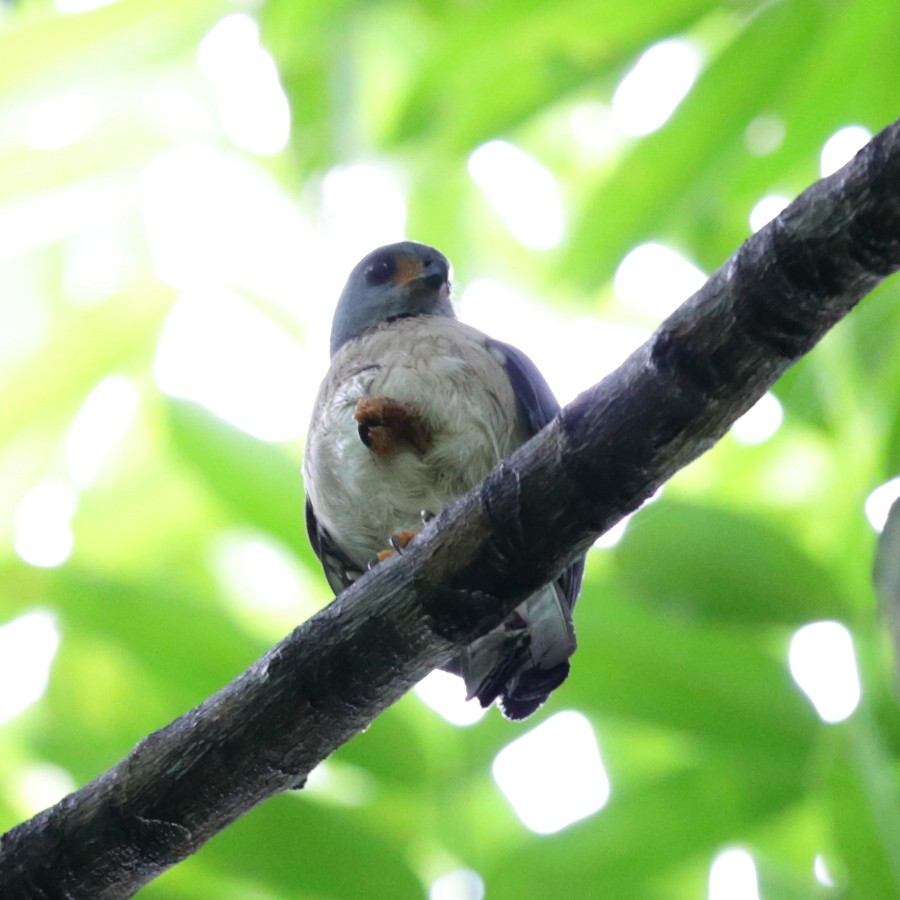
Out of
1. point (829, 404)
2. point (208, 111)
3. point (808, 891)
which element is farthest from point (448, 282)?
point (808, 891)

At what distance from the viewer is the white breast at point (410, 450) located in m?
3.13

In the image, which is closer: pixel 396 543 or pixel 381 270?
pixel 396 543

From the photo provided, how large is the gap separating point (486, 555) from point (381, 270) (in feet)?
7.83

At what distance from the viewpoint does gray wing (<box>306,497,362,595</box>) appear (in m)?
3.28

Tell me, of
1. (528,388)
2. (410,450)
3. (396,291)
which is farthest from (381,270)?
(410,450)

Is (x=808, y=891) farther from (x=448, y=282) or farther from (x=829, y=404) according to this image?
(x=448, y=282)

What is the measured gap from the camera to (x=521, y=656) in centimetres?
266

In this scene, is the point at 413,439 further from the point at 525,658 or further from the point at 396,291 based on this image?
the point at 396,291

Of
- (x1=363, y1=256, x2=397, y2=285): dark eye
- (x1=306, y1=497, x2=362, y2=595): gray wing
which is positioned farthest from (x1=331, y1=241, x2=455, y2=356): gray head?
(x1=306, y1=497, x2=362, y2=595): gray wing

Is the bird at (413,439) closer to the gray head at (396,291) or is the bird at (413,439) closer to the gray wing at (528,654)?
the gray wing at (528,654)

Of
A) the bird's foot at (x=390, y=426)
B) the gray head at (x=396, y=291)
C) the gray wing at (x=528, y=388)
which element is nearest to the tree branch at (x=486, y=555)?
the bird's foot at (x=390, y=426)

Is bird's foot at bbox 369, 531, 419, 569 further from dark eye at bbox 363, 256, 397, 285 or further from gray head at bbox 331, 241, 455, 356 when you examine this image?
dark eye at bbox 363, 256, 397, 285

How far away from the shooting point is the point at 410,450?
313 centimetres

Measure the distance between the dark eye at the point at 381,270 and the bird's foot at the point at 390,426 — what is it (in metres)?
1.15
